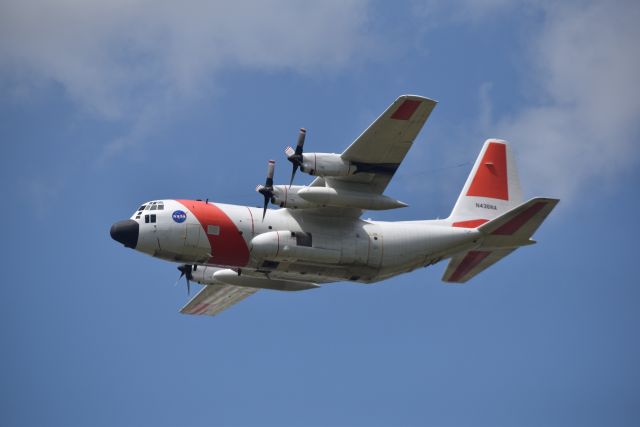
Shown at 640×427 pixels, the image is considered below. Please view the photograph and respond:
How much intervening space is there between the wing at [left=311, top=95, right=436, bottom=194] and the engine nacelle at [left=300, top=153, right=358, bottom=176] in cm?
20

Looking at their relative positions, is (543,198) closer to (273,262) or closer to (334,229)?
(334,229)

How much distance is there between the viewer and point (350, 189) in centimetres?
2942

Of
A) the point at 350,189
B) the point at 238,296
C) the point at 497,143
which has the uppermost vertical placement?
the point at 497,143

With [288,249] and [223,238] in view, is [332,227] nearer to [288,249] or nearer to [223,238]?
[288,249]

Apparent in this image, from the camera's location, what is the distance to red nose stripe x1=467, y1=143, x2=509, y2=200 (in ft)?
108

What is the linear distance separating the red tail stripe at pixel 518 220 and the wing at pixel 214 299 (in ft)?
27.7

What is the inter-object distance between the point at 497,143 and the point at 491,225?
3800 mm

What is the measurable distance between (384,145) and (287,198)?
→ 3.06 m

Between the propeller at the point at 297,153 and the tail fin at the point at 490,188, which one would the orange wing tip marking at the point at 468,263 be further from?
the propeller at the point at 297,153

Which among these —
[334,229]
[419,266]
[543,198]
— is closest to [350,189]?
[334,229]

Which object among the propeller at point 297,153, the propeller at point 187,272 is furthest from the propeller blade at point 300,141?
the propeller at point 187,272

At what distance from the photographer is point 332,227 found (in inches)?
1182

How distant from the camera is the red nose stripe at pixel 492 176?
32.8 metres

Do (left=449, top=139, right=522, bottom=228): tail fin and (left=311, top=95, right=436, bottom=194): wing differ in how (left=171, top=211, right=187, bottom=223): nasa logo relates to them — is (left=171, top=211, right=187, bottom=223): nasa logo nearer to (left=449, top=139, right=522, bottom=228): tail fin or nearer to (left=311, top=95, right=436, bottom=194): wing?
(left=311, top=95, right=436, bottom=194): wing
